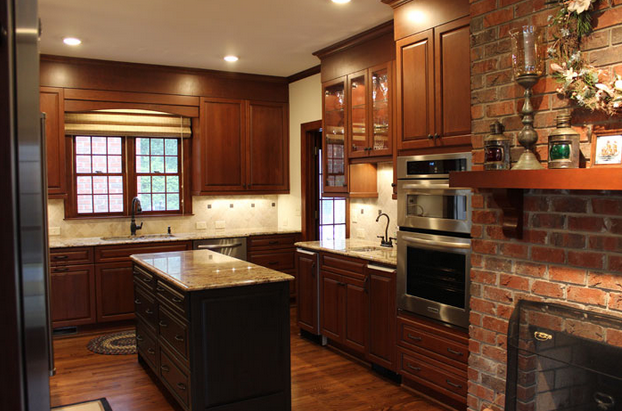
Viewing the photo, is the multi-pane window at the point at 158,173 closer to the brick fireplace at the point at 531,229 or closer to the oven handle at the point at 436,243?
the oven handle at the point at 436,243

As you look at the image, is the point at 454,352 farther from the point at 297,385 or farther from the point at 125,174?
the point at 125,174

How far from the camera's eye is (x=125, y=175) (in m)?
5.98

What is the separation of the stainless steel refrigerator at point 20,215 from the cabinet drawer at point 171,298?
244 centimetres

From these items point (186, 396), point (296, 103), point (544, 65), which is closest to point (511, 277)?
point (544, 65)

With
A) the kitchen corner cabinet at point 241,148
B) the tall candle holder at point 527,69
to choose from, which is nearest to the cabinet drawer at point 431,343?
the tall candle holder at point 527,69

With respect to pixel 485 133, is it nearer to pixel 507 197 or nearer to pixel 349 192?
pixel 507 197

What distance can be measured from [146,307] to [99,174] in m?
2.52

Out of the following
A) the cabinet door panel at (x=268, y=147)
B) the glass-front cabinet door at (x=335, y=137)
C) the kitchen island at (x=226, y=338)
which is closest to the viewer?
the kitchen island at (x=226, y=338)

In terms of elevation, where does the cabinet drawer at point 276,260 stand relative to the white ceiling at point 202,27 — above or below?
below

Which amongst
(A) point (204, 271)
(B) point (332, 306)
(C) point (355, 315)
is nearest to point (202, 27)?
(A) point (204, 271)

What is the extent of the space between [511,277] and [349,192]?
2.75 m

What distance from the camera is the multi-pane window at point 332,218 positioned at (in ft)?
19.9

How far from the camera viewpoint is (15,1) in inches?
22.6

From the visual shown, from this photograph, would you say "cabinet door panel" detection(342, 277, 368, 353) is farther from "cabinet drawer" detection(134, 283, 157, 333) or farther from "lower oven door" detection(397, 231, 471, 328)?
"cabinet drawer" detection(134, 283, 157, 333)
